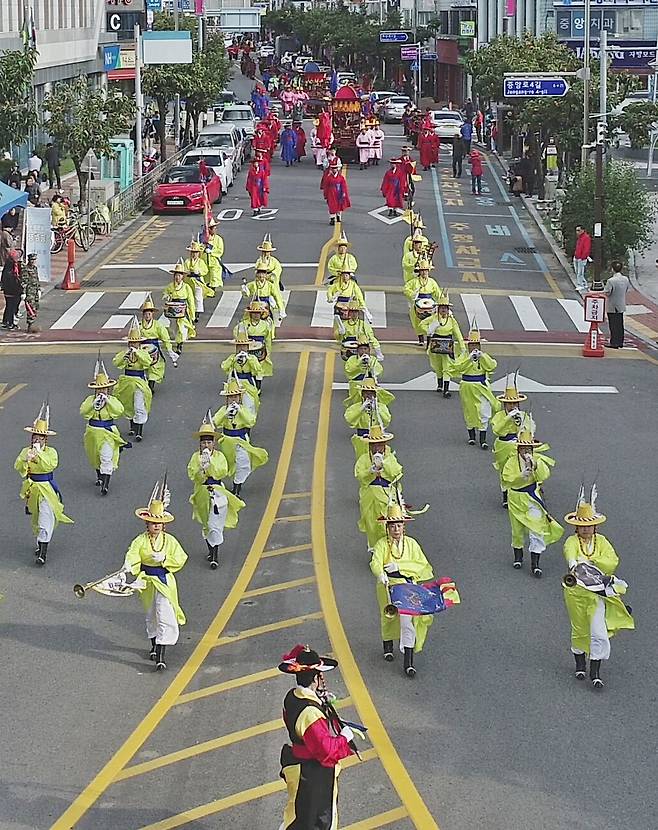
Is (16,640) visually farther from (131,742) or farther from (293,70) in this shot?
(293,70)

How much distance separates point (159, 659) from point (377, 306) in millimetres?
18098

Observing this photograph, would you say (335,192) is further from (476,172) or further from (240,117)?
(240,117)

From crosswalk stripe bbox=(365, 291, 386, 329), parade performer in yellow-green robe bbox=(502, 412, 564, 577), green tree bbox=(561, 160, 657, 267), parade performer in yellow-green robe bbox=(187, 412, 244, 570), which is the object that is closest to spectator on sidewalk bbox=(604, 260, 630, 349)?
crosswalk stripe bbox=(365, 291, 386, 329)

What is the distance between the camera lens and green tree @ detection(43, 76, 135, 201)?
1532 inches

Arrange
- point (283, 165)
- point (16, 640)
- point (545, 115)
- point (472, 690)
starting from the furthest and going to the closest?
point (283, 165) < point (545, 115) < point (16, 640) < point (472, 690)

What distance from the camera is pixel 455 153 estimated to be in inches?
2019

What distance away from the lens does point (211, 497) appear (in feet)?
53.0

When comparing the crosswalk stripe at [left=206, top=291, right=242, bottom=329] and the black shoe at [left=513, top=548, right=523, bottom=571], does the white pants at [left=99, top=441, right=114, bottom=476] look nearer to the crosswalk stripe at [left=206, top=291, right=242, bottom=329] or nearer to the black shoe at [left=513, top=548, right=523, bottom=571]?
the black shoe at [left=513, top=548, right=523, bottom=571]

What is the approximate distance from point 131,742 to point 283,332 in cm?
1691

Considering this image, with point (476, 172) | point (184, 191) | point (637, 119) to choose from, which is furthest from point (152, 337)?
point (476, 172)

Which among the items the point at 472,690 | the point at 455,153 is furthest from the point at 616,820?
the point at 455,153

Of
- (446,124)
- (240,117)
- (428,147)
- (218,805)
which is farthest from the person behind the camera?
(240,117)

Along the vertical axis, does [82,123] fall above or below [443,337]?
above

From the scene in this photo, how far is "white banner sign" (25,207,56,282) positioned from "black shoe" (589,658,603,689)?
2019 cm
